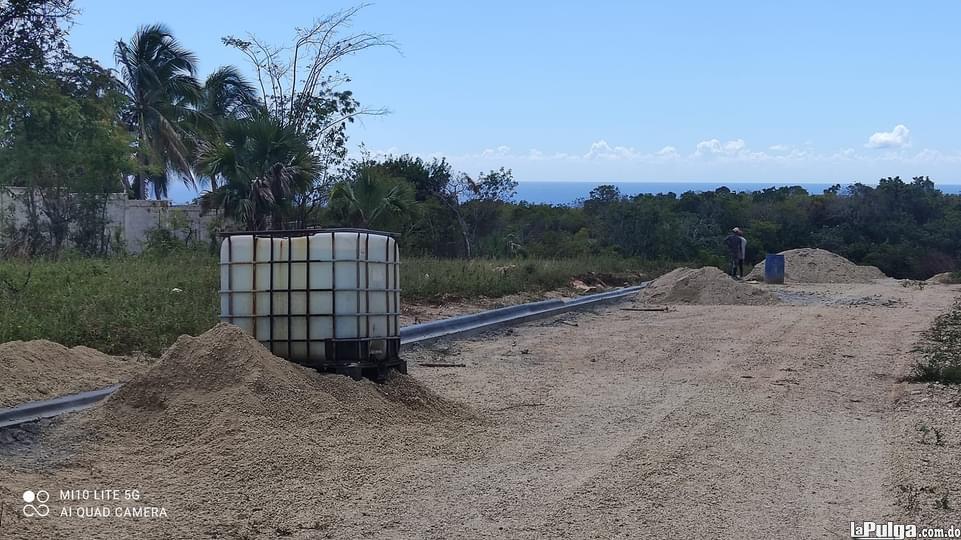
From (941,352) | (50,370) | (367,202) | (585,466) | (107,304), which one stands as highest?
(367,202)

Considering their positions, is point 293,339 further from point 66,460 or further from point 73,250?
point 73,250

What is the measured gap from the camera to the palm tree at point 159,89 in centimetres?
3794

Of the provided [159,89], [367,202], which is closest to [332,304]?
[367,202]

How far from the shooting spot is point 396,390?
7.92 m

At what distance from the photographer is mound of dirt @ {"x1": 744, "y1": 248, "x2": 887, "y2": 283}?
1244 inches

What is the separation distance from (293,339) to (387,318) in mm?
819

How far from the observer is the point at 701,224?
140 ft

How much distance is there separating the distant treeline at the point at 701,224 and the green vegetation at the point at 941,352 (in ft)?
43.9

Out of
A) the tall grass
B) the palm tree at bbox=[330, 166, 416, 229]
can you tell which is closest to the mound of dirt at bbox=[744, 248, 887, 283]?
the tall grass

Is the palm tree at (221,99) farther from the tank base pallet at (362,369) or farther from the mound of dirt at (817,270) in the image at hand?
the tank base pallet at (362,369)

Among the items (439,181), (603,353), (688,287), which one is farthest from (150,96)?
(603,353)

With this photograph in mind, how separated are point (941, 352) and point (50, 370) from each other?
375 inches

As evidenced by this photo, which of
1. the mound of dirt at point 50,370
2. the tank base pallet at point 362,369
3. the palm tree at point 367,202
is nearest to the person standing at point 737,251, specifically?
the palm tree at point 367,202

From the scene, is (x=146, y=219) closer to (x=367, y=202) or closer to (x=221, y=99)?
(x=367, y=202)
